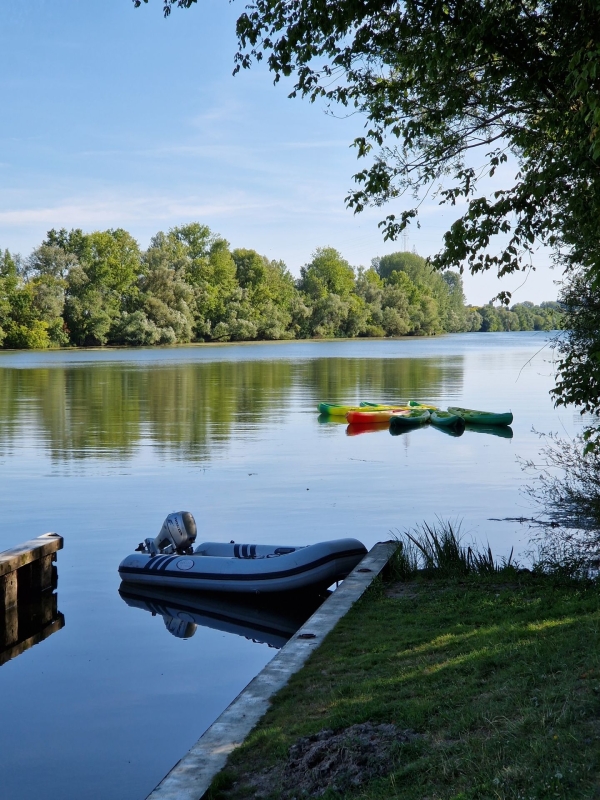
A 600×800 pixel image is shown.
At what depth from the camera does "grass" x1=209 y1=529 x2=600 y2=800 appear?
4152mm

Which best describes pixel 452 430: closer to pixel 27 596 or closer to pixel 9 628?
pixel 27 596

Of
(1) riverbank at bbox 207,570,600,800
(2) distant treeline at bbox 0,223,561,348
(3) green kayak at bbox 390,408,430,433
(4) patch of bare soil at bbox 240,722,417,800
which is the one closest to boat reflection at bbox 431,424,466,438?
(3) green kayak at bbox 390,408,430,433

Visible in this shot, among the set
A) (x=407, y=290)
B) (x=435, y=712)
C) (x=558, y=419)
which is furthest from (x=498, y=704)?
(x=407, y=290)

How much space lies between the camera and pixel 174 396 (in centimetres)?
4012

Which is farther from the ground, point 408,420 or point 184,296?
point 184,296

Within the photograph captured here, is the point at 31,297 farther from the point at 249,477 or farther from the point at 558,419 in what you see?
the point at 249,477

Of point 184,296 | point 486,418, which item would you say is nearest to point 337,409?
point 486,418

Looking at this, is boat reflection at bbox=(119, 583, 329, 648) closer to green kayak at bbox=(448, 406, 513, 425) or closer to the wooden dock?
the wooden dock

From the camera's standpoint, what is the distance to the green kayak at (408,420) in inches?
1184

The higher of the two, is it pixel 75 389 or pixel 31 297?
pixel 31 297

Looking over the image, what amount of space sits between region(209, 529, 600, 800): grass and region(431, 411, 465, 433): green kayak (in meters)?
20.7

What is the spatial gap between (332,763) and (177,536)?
24.3 feet

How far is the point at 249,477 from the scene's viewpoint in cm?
1997

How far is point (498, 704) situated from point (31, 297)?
91954mm
